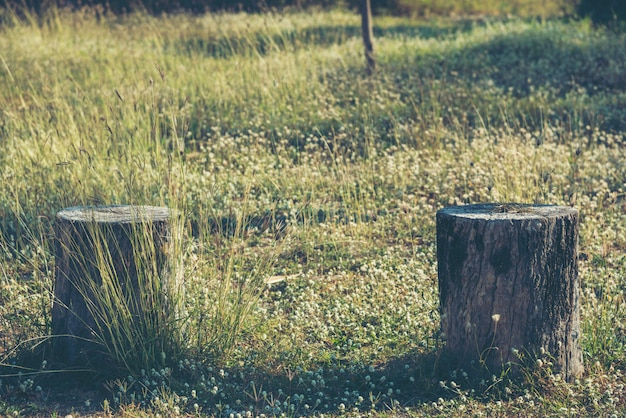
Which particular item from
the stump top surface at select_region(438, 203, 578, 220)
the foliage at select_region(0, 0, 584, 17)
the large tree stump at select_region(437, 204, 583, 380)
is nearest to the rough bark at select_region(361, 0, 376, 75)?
the stump top surface at select_region(438, 203, 578, 220)

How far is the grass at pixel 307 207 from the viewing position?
3.86 m

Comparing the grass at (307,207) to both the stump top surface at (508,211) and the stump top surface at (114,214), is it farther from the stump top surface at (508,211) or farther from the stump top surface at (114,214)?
the stump top surface at (508,211)

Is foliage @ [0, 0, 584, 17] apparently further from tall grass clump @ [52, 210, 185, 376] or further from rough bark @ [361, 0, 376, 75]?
tall grass clump @ [52, 210, 185, 376]

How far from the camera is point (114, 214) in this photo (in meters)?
4.12

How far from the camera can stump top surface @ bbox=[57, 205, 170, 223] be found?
3.94m

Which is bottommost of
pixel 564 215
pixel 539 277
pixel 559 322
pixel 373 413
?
pixel 373 413

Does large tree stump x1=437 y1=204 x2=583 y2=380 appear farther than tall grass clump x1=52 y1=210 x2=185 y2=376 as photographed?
No

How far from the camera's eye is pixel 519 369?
151 inches

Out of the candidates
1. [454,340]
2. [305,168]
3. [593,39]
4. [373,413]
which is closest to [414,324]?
[454,340]

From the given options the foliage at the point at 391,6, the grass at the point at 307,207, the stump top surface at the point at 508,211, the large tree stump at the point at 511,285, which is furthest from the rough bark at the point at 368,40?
the foliage at the point at 391,6

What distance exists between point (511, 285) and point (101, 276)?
2.00m

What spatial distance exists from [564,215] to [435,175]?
3.35 m

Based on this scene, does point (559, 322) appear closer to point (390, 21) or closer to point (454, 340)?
point (454, 340)

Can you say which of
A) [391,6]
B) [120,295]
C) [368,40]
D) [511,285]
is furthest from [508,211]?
[391,6]
